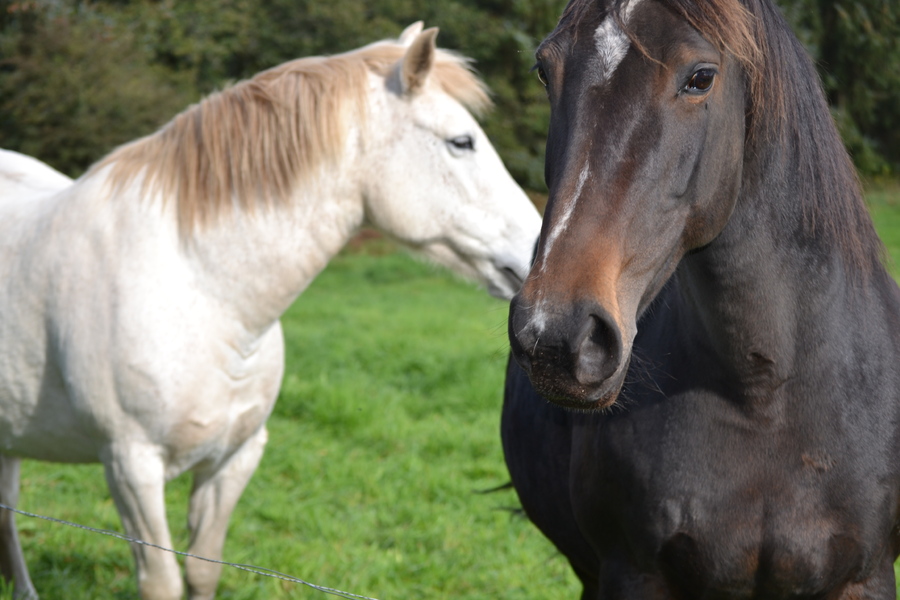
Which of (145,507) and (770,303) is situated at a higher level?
(770,303)

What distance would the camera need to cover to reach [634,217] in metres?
1.37

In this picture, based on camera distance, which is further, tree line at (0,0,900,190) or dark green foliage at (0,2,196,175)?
dark green foliage at (0,2,196,175)

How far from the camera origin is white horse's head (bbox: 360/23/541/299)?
275cm

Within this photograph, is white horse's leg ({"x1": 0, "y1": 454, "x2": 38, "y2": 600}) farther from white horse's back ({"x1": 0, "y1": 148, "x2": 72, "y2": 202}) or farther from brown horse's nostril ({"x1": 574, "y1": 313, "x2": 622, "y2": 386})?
brown horse's nostril ({"x1": 574, "y1": 313, "x2": 622, "y2": 386})

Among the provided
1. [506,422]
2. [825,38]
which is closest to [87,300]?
[506,422]

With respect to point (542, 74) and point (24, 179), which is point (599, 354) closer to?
point (542, 74)

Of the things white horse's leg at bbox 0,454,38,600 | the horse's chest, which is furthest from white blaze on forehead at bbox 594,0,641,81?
white horse's leg at bbox 0,454,38,600

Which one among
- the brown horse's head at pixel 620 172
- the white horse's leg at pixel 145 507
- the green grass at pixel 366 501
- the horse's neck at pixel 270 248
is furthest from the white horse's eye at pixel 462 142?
the white horse's leg at pixel 145 507

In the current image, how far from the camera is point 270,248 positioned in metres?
2.72

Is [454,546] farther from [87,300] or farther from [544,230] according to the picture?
[544,230]

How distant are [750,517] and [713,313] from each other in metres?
0.43

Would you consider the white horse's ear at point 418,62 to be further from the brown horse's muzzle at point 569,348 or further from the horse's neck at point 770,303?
the brown horse's muzzle at point 569,348

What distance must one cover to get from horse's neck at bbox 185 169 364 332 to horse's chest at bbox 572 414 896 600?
4.74 feet

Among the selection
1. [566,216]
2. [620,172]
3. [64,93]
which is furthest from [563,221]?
[64,93]
